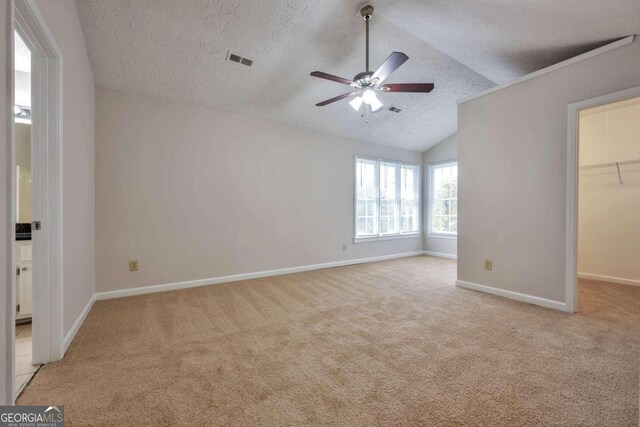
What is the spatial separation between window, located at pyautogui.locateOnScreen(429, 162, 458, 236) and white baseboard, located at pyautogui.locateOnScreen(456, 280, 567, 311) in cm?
235

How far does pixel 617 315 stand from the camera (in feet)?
8.54

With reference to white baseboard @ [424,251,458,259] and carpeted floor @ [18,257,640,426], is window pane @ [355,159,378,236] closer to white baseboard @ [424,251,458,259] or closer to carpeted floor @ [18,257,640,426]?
white baseboard @ [424,251,458,259]

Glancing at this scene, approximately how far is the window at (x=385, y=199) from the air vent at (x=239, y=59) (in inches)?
108

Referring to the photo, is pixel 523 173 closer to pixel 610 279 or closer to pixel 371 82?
pixel 371 82

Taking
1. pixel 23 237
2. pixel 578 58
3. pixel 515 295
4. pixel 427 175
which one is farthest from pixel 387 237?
pixel 23 237

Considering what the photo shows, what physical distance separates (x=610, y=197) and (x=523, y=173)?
210cm

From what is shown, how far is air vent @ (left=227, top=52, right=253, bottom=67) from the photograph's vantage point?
2.95 m

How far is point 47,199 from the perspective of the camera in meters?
1.78

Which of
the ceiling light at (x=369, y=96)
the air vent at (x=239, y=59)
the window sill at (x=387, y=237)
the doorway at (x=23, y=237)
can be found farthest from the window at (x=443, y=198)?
the doorway at (x=23, y=237)

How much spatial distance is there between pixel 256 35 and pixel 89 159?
216 centimetres

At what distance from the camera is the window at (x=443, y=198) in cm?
579

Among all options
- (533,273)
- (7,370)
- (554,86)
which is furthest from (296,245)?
(554,86)

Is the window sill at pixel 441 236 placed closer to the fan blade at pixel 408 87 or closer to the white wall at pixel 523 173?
the white wall at pixel 523 173

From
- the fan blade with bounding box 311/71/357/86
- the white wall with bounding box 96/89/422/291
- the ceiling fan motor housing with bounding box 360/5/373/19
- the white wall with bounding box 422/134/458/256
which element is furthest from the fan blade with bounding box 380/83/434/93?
the white wall with bounding box 422/134/458/256
